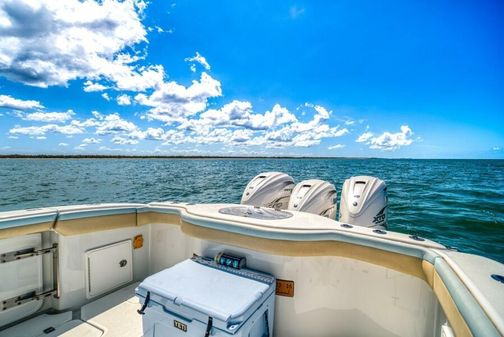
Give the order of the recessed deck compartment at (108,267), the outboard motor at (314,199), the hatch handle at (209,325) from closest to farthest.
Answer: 1. the hatch handle at (209,325)
2. the recessed deck compartment at (108,267)
3. the outboard motor at (314,199)

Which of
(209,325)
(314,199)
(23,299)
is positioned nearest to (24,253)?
(23,299)

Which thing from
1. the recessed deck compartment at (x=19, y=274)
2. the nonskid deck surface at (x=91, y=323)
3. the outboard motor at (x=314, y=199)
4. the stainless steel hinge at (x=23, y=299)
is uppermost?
the outboard motor at (x=314, y=199)

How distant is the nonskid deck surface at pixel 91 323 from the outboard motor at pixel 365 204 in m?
3.17

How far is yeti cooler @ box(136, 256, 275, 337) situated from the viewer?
148 cm

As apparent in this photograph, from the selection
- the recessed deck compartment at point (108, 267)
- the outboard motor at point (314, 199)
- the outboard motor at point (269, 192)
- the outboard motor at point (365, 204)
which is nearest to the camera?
the recessed deck compartment at point (108, 267)

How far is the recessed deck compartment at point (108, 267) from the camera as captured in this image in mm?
2680

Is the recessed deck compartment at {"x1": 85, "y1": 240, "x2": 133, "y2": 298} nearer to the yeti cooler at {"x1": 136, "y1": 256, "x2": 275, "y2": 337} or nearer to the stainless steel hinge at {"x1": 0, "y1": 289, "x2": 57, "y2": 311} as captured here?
the stainless steel hinge at {"x1": 0, "y1": 289, "x2": 57, "y2": 311}

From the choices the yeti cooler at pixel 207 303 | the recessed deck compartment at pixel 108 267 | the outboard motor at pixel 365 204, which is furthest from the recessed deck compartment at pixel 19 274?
the outboard motor at pixel 365 204

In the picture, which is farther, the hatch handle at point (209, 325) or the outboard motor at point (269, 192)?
the outboard motor at point (269, 192)

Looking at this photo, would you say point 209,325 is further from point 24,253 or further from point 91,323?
point 24,253

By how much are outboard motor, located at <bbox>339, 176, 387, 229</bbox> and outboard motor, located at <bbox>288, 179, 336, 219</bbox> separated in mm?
211

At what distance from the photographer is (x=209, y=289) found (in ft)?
5.57

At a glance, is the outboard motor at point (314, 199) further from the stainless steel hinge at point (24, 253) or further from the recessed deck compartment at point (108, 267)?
the stainless steel hinge at point (24, 253)

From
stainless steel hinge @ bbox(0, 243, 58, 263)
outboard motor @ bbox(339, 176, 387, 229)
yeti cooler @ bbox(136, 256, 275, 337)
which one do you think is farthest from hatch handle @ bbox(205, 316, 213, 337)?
outboard motor @ bbox(339, 176, 387, 229)
